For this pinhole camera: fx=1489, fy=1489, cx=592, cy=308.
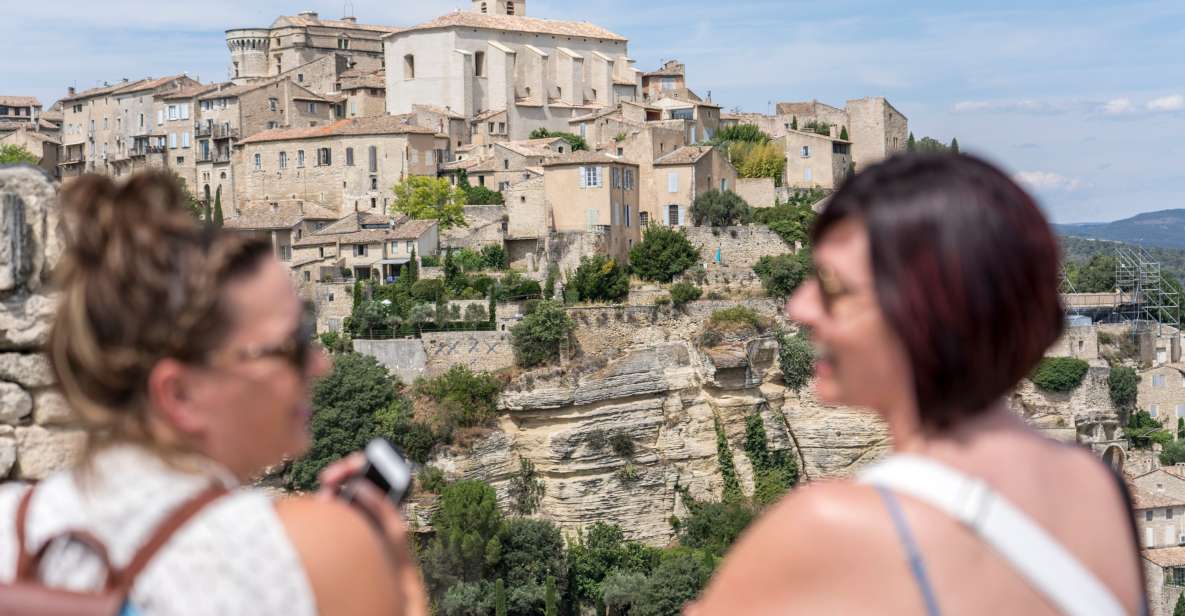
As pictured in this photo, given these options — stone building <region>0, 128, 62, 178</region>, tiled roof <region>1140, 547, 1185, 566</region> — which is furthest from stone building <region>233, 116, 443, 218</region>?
tiled roof <region>1140, 547, 1185, 566</region>

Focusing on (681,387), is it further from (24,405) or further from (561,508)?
(24,405)

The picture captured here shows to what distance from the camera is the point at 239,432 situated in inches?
66.8

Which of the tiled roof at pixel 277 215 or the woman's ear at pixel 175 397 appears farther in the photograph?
the tiled roof at pixel 277 215

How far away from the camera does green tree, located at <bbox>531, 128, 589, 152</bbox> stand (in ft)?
159

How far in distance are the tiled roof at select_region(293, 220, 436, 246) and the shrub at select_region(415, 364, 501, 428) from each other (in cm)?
818

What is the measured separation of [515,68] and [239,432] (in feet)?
175

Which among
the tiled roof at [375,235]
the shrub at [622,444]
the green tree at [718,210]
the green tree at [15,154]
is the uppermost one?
the green tree at [15,154]

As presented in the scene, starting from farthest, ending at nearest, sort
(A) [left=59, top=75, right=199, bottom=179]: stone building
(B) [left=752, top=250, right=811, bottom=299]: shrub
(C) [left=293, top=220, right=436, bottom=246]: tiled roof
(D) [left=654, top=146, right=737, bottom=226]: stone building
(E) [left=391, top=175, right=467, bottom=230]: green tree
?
1. (A) [left=59, top=75, right=199, bottom=179]: stone building
2. (E) [left=391, top=175, right=467, bottom=230]: green tree
3. (D) [left=654, top=146, right=737, bottom=226]: stone building
4. (C) [left=293, top=220, right=436, bottom=246]: tiled roof
5. (B) [left=752, top=250, right=811, bottom=299]: shrub

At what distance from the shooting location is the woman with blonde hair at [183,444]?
160cm

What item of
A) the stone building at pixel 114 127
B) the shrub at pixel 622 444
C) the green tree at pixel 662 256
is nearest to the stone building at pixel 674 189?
the green tree at pixel 662 256

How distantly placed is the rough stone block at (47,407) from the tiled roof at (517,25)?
50799 mm

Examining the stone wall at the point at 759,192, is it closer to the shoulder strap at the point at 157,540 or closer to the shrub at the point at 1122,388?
the shrub at the point at 1122,388

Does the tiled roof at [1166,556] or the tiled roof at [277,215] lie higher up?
the tiled roof at [277,215]

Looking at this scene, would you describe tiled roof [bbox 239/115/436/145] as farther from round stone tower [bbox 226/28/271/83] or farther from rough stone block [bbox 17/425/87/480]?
Result: rough stone block [bbox 17/425/87/480]
